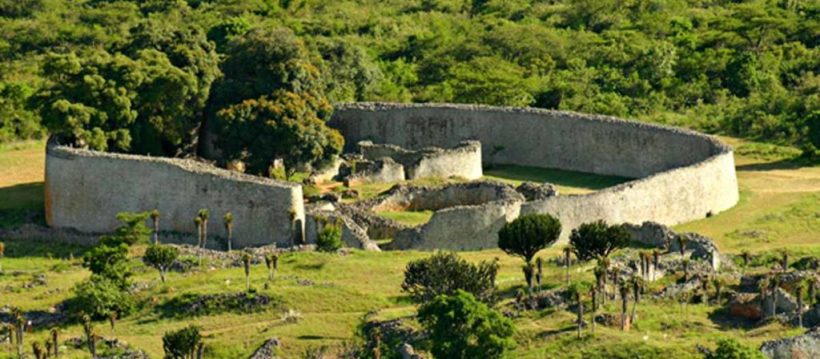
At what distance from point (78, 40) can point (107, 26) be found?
5309 millimetres

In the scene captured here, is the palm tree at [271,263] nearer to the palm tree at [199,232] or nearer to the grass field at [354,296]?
the grass field at [354,296]

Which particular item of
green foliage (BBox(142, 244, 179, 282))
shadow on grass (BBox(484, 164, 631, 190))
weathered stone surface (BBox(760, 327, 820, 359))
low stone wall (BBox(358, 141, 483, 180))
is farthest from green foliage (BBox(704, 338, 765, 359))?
low stone wall (BBox(358, 141, 483, 180))

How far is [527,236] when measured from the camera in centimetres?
5800

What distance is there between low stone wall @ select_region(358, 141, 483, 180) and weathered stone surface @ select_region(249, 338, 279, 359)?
81.7ft

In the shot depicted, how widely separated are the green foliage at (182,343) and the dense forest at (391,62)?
22.1 metres

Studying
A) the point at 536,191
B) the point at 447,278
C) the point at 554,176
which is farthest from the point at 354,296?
the point at 554,176

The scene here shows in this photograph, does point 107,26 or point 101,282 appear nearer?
point 101,282

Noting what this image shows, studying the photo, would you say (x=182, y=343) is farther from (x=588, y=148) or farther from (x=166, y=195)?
(x=588, y=148)

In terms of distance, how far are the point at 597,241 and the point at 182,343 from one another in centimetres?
1432

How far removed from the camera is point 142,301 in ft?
184

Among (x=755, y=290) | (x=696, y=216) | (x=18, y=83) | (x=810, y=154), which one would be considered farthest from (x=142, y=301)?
(x=18, y=83)

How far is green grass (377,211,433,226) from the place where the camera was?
223 feet

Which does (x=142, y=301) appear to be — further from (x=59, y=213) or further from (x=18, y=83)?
(x=18, y=83)

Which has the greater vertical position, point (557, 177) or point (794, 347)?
point (557, 177)
